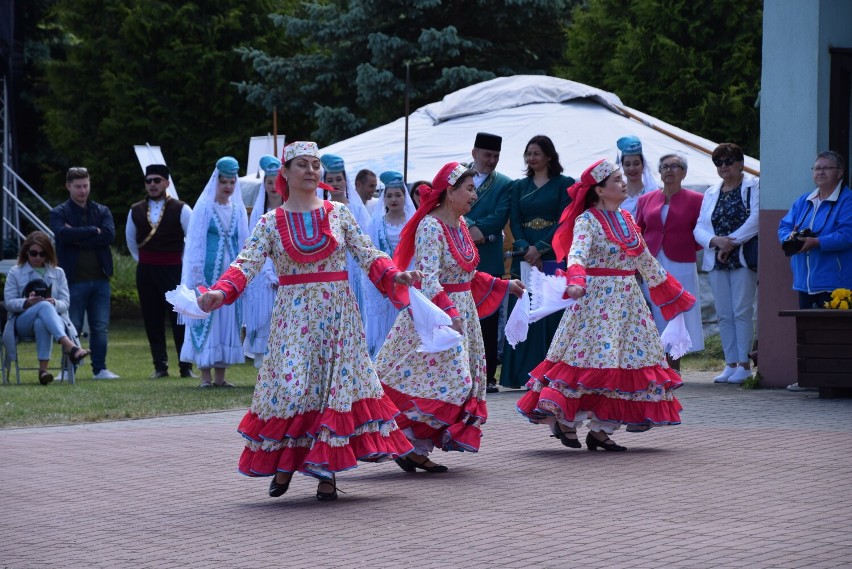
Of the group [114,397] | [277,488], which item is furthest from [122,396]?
[277,488]

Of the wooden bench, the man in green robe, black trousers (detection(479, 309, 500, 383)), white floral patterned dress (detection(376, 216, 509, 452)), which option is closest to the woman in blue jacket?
the wooden bench

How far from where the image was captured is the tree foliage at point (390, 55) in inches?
1207

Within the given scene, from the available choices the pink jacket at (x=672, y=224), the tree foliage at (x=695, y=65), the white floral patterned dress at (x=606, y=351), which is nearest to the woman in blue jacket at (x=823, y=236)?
the pink jacket at (x=672, y=224)

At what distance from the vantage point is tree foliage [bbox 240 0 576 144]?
1207 inches

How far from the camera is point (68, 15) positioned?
40594 millimetres

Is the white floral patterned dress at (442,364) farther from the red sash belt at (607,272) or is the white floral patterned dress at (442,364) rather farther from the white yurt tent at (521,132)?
the white yurt tent at (521,132)

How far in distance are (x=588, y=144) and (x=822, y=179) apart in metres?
8.60

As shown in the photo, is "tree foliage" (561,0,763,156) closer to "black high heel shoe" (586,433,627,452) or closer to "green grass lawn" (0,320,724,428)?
"green grass lawn" (0,320,724,428)

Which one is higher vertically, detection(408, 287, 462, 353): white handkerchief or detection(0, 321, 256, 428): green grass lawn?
detection(408, 287, 462, 353): white handkerchief

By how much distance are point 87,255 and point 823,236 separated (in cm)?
802

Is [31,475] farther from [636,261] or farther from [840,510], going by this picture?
[840,510]

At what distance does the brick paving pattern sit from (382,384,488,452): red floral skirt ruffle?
20 centimetres

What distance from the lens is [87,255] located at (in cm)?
1661

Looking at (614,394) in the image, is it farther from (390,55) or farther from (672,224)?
(390,55)
